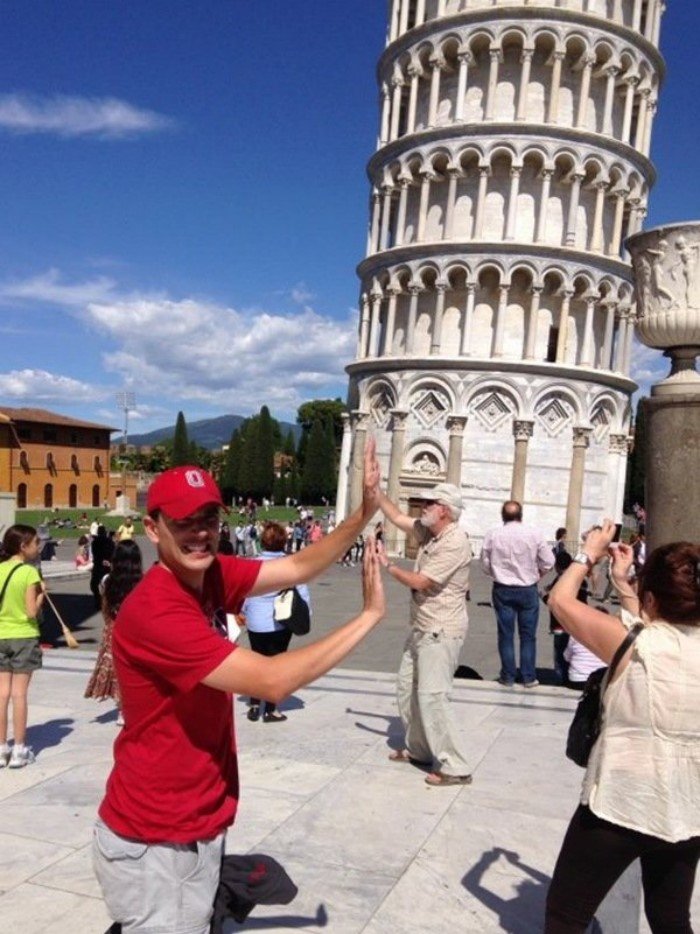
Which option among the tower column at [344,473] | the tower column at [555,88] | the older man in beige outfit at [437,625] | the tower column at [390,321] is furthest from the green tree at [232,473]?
the older man in beige outfit at [437,625]

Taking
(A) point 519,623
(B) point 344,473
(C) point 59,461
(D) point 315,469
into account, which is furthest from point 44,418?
(A) point 519,623

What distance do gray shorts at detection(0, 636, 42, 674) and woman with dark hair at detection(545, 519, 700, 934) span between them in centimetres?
459

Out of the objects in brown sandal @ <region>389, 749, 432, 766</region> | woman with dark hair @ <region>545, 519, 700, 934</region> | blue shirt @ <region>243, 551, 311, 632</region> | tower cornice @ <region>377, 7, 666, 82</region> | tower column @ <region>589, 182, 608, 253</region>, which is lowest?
brown sandal @ <region>389, 749, 432, 766</region>

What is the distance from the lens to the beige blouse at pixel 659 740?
111 inches

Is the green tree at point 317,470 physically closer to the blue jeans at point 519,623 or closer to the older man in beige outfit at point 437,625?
the blue jeans at point 519,623

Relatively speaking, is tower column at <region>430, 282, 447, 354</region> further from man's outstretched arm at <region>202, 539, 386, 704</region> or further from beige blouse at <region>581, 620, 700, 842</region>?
man's outstretched arm at <region>202, 539, 386, 704</region>

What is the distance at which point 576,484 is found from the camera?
36156 mm

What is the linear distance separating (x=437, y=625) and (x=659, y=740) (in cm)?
331

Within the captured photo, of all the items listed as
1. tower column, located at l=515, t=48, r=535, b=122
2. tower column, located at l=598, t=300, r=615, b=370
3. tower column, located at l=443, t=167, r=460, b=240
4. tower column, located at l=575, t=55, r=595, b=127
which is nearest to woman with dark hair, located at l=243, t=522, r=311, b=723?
tower column, located at l=443, t=167, r=460, b=240

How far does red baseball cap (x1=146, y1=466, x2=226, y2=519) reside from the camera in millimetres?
2461

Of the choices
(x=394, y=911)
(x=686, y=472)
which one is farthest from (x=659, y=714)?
(x=686, y=472)

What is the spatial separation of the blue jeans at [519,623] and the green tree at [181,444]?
7441 centimetres

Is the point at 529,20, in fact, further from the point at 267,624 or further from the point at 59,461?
the point at 59,461

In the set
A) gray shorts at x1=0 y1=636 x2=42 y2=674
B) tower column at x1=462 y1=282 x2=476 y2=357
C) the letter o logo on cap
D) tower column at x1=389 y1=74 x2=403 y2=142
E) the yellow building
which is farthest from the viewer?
the yellow building
